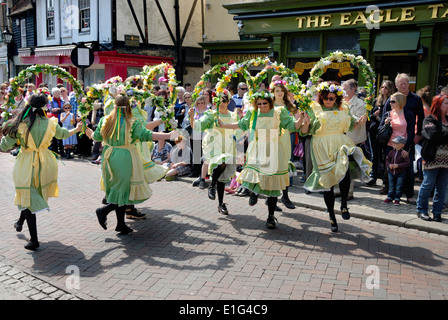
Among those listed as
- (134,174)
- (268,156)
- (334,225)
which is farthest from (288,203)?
(134,174)

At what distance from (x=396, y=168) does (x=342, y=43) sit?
5.96m

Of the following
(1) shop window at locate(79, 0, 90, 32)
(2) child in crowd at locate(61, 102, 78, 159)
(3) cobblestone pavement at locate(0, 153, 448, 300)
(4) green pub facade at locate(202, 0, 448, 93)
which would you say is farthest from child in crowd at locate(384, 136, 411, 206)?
(1) shop window at locate(79, 0, 90, 32)

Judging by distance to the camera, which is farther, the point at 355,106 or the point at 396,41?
the point at 396,41

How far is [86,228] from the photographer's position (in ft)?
20.3

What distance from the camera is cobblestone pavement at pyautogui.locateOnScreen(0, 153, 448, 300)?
4.26 metres

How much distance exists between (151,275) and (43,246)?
5.72 feet

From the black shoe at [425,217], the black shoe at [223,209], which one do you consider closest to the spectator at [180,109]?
the black shoe at [223,209]

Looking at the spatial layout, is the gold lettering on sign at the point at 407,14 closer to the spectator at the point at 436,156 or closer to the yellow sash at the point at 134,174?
the spectator at the point at 436,156

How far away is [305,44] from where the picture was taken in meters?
13.0

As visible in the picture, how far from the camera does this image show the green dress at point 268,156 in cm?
601

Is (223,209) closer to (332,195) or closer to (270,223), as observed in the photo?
(270,223)

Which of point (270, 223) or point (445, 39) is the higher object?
point (445, 39)

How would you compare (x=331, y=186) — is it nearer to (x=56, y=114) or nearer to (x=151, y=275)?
(x=151, y=275)

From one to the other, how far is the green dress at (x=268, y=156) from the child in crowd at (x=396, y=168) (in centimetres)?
238
